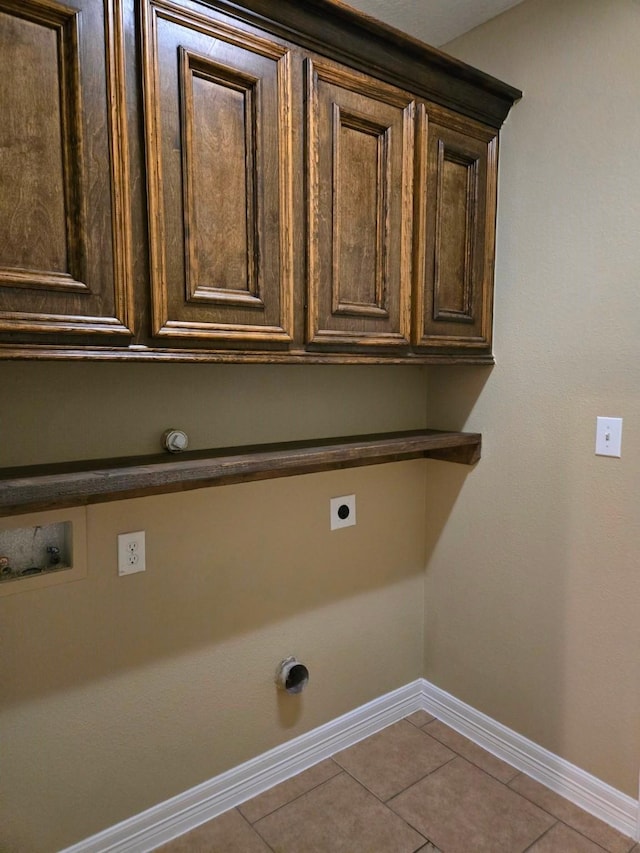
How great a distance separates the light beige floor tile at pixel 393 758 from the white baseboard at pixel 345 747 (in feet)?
0.15

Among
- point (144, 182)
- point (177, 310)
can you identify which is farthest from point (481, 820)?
point (144, 182)

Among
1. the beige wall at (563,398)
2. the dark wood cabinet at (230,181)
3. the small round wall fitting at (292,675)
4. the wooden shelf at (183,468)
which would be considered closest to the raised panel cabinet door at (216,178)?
the dark wood cabinet at (230,181)

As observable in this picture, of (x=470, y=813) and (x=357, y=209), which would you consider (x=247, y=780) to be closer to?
(x=470, y=813)

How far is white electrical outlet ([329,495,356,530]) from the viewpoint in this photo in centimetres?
192

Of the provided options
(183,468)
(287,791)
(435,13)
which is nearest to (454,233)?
(435,13)

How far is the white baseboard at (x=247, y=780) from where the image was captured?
1.52 meters

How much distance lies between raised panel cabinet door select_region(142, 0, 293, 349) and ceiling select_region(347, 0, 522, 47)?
71 cm

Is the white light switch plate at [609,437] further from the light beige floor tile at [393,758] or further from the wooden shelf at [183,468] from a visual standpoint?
the light beige floor tile at [393,758]

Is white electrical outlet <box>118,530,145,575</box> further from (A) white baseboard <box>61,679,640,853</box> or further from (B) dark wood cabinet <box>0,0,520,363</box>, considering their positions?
(A) white baseboard <box>61,679,640,853</box>

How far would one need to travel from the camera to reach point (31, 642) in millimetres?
1344

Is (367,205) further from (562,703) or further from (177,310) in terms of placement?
(562,703)

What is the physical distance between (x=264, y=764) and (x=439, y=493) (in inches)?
45.4

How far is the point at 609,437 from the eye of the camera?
161 cm

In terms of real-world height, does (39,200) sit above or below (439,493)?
above
